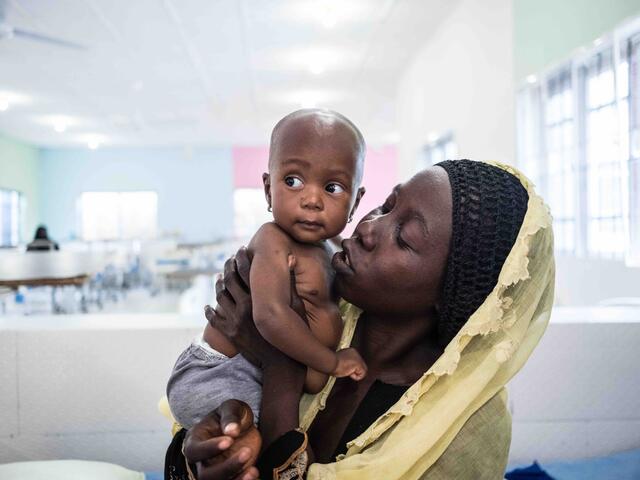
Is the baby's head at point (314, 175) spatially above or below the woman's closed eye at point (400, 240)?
above

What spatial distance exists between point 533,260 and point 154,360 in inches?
51.1

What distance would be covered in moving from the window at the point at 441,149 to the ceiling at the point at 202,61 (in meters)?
1.33

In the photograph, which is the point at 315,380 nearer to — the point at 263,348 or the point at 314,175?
the point at 263,348

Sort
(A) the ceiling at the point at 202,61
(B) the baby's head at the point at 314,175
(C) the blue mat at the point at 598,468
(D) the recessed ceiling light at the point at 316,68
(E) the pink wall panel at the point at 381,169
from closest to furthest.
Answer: (B) the baby's head at the point at 314,175
(C) the blue mat at the point at 598,468
(A) the ceiling at the point at 202,61
(D) the recessed ceiling light at the point at 316,68
(E) the pink wall panel at the point at 381,169

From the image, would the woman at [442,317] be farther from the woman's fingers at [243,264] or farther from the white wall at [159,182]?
the white wall at [159,182]

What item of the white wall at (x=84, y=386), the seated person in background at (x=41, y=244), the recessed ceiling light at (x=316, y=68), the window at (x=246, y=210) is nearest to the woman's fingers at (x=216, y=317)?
the white wall at (x=84, y=386)

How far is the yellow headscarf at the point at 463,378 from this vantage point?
3.43ft

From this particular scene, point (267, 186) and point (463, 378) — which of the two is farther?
point (267, 186)

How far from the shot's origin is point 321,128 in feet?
3.93

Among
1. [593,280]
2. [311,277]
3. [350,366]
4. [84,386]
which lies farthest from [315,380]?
[593,280]

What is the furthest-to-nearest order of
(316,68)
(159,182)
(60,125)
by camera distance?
(159,182)
(60,125)
(316,68)

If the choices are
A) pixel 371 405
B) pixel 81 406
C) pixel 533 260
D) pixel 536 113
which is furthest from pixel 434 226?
pixel 536 113

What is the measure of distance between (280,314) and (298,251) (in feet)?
0.51

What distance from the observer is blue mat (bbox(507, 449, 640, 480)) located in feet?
5.88
